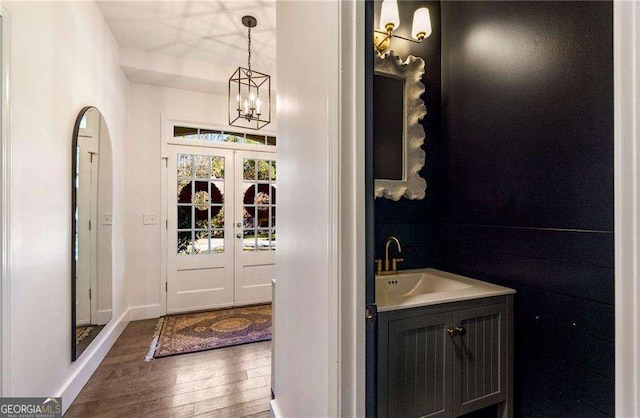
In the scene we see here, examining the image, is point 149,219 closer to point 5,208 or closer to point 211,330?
point 211,330

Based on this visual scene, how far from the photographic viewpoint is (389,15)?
65.9 inches

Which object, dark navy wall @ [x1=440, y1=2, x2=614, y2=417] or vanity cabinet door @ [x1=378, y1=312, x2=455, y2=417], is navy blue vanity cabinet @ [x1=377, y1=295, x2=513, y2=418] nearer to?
vanity cabinet door @ [x1=378, y1=312, x2=455, y2=417]

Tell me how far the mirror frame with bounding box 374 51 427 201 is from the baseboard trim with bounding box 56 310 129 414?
95.6 inches

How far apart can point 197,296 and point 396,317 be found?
3.10m

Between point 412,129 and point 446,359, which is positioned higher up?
point 412,129

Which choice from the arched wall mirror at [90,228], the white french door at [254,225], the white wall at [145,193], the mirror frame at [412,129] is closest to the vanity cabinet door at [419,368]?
the mirror frame at [412,129]

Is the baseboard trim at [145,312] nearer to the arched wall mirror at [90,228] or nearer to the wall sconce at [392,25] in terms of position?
the arched wall mirror at [90,228]

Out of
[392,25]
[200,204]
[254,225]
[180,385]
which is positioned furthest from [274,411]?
[200,204]

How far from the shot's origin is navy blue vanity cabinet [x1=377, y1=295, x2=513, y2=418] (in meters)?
1.21

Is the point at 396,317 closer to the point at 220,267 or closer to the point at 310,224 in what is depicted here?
the point at 310,224

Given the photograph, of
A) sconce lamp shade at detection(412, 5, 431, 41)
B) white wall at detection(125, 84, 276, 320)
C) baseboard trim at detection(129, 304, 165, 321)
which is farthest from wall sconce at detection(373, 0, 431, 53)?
baseboard trim at detection(129, 304, 165, 321)

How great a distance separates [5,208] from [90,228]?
99cm

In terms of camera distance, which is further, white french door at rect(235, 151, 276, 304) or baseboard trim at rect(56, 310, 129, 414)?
white french door at rect(235, 151, 276, 304)

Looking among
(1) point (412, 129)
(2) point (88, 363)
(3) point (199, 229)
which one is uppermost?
(1) point (412, 129)
